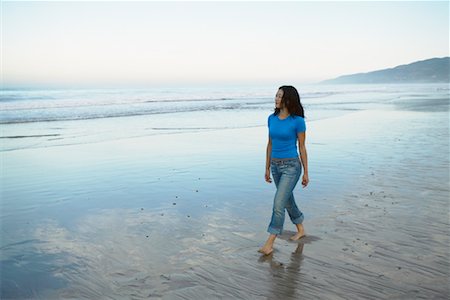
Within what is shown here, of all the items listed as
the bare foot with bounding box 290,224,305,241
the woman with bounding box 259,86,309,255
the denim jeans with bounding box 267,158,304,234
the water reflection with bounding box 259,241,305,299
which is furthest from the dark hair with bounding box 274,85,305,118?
the water reflection with bounding box 259,241,305,299

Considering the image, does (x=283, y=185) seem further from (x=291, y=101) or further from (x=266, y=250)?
(x=291, y=101)

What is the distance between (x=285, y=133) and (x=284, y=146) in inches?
7.0

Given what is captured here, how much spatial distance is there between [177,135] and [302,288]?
41.4 feet

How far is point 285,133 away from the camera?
4.98 meters

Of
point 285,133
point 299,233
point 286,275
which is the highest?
point 285,133

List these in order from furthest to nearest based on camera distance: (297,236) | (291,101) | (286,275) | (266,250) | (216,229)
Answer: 1. (216,229)
2. (297,236)
3. (266,250)
4. (291,101)
5. (286,275)

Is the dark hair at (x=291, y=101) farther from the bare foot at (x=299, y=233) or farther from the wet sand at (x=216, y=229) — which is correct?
the wet sand at (x=216, y=229)

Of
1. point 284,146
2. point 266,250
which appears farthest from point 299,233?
point 284,146

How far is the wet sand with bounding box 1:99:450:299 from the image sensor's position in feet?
13.9

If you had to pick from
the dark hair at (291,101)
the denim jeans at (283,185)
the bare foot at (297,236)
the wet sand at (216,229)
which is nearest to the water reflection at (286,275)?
the wet sand at (216,229)

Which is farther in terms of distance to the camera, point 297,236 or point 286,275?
point 297,236

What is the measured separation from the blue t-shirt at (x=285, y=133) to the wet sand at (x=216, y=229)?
4.27ft

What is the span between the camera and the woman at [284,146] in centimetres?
491

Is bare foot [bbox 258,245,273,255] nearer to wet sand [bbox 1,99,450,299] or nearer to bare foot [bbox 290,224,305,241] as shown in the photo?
wet sand [bbox 1,99,450,299]
